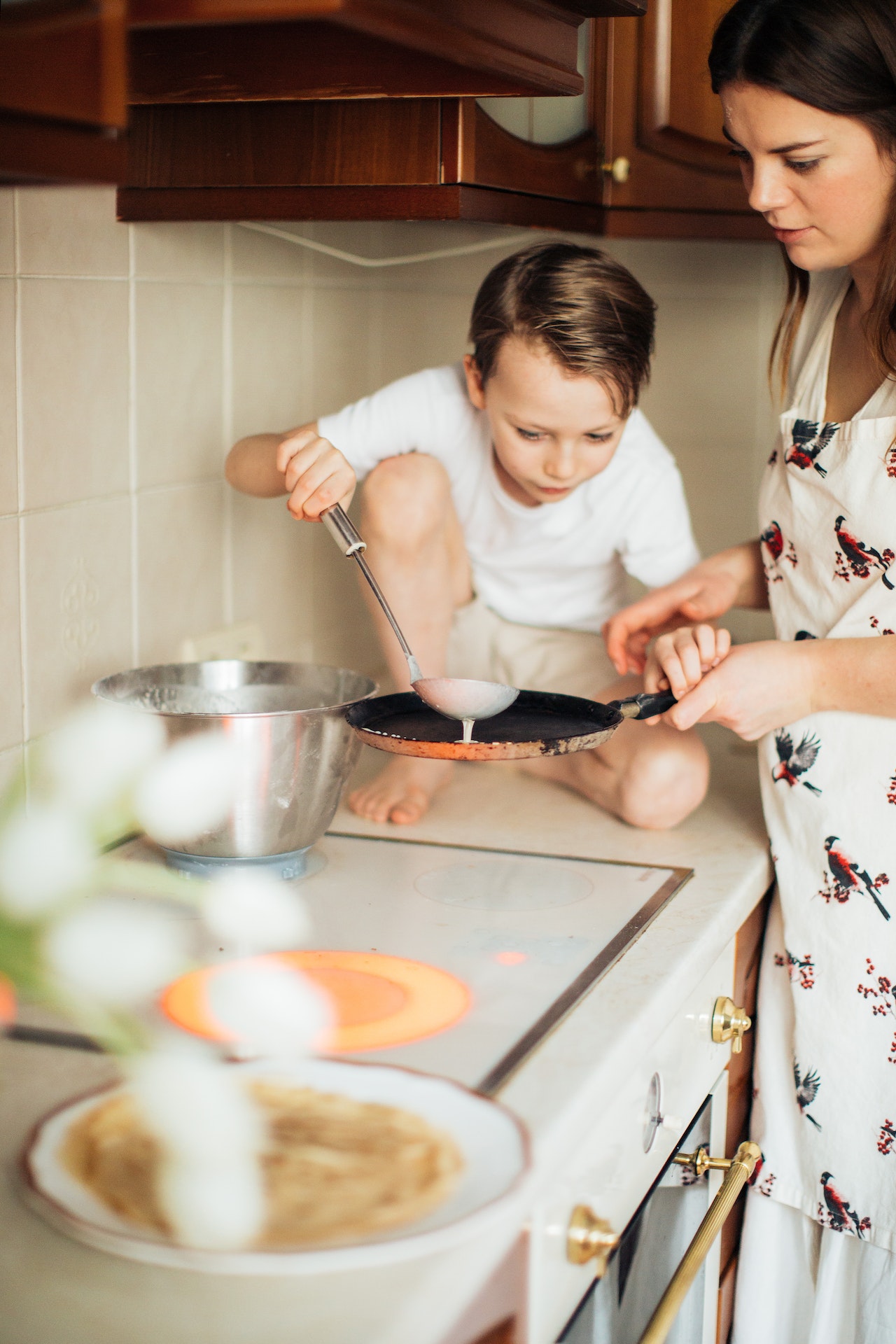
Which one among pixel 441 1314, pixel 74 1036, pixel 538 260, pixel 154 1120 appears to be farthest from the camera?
pixel 538 260

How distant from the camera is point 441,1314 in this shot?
53cm

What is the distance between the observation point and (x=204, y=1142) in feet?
2.03

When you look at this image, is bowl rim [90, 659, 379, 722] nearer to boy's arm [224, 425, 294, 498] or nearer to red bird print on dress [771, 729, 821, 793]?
boy's arm [224, 425, 294, 498]

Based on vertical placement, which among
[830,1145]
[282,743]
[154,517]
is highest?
[154,517]

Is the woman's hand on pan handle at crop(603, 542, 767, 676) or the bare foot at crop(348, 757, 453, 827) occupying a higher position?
the woman's hand on pan handle at crop(603, 542, 767, 676)

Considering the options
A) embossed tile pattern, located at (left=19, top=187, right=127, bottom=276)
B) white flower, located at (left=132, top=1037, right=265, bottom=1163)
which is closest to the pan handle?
white flower, located at (left=132, top=1037, right=265, bottom=1163)

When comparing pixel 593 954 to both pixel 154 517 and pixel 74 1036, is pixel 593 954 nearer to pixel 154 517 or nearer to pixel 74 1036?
pixel 74 1036

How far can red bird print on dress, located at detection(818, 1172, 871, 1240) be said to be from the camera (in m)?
1.10

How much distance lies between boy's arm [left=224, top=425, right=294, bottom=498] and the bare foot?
281 mm

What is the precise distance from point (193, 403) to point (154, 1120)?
83 centimetres

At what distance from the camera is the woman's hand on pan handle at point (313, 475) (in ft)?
3.59

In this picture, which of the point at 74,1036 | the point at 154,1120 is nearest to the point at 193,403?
the point at 74,1036

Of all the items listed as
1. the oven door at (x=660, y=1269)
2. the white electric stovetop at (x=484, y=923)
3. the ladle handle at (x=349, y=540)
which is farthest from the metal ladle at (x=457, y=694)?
the oven door at (x=660, y=1269)

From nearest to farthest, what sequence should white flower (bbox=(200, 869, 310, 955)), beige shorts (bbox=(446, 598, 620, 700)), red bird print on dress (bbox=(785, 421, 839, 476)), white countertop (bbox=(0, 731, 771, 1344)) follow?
1. white countertop (bbox=(0, 731, 771, 1344))
2. white flower (bbox=(200, 869, 310, 955))
3. red bird print on dress (bbox=(785, 421, 839, 476))
4. beige shorts (bbox=(446, 598, 620, 700))
